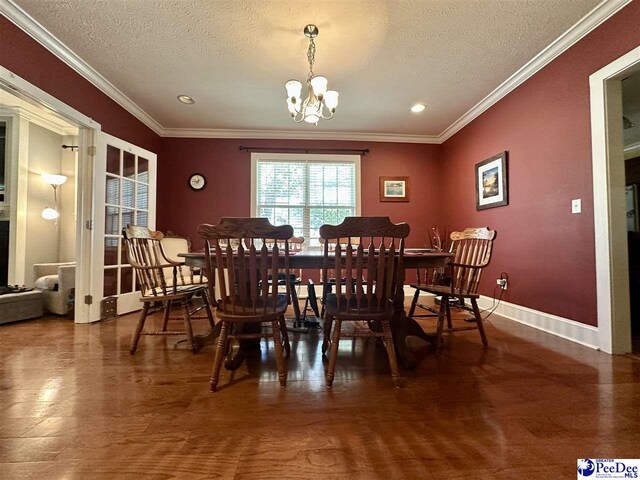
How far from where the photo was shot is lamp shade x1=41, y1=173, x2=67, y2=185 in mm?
4176

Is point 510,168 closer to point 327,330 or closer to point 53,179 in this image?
point 327,330

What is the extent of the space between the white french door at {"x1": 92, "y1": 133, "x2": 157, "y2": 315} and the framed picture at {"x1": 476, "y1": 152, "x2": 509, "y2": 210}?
434cm

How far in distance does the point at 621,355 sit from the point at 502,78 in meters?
2.72

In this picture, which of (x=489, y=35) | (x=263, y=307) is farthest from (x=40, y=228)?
(x=489, y=35)

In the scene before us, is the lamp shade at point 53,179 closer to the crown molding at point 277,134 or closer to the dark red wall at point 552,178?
the crown molding at point 277,134

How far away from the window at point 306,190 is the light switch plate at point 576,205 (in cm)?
262

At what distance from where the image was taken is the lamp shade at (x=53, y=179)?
4.18m

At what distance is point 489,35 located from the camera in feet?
7.36

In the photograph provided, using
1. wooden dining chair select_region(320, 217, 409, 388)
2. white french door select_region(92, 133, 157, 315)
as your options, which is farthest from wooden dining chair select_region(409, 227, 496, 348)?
white french door select_region(92, 133, 157, 315)

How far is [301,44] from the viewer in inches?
91.3

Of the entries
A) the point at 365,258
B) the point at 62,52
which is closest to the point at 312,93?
the point at 365,258

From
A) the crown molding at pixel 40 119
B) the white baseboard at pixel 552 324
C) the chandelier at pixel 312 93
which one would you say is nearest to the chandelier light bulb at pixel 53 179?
the crown molding at pixel 40 119

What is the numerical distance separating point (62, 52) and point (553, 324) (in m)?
5.03

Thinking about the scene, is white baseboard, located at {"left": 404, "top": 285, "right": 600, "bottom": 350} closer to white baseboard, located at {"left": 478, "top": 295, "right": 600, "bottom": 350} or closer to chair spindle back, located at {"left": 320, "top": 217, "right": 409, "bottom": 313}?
white baseboard, located at {"left": 478, "top": 295, "right": 600, "bottom": 350}
